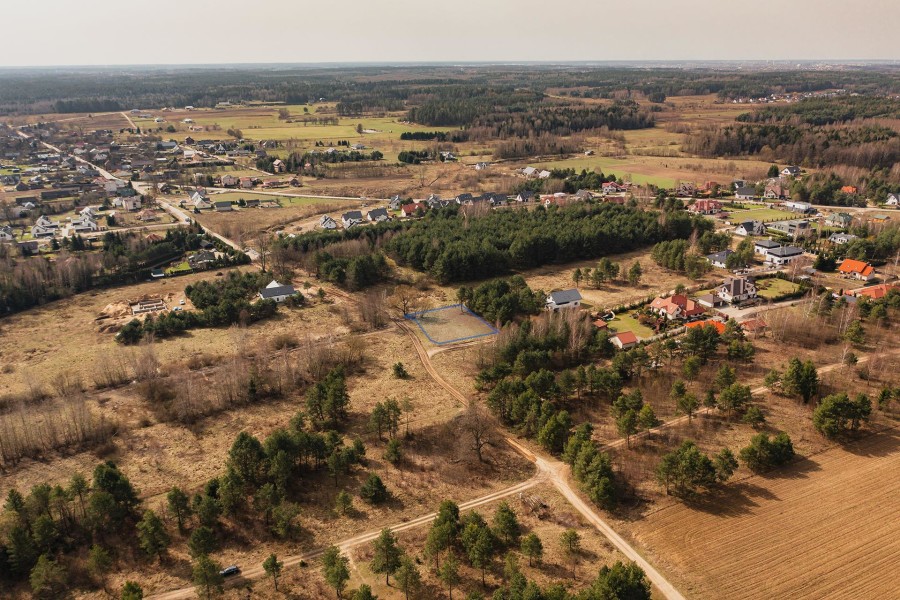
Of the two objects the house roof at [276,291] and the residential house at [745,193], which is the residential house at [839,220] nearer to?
the residential house at [745,193]

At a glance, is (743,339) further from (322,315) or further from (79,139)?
(79,139)

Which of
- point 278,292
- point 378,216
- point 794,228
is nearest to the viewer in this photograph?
point 278,292

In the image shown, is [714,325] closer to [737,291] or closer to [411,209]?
[737,291]

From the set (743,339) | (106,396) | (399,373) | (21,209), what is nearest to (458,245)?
(399,373)

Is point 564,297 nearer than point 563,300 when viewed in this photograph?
No

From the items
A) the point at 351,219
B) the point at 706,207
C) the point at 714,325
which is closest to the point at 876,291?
the point at 714,325

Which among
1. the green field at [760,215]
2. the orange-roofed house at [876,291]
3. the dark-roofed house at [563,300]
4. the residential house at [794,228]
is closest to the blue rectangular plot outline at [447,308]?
the dark-roofed house at [563,300]
